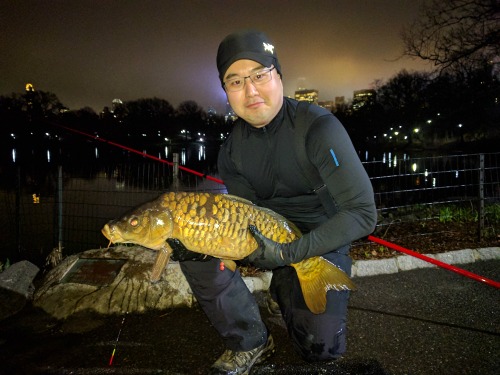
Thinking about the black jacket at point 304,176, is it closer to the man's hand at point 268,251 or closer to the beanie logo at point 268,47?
the man's hand at point 268,251

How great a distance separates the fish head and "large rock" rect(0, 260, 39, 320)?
236 cm

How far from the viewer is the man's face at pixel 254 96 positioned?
8.83 ft

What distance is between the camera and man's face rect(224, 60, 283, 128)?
2691 millimetres

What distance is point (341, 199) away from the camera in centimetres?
244

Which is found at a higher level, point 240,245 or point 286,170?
point 286,170

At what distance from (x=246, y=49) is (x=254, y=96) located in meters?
0.36

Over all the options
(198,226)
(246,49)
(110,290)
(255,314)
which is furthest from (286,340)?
(246,49)

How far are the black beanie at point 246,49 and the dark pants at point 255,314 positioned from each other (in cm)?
165

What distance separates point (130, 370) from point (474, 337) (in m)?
3.10

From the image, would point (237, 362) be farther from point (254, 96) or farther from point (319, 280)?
point (254, 96)

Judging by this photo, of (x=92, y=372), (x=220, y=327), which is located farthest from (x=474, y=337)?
(x=92, y=372)

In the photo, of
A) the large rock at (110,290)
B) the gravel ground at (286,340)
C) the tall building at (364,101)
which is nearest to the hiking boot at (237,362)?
the gravel ground at (286,340)

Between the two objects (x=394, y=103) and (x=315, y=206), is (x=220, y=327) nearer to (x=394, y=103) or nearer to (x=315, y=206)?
(x=315, y=206)

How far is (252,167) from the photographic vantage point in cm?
301
